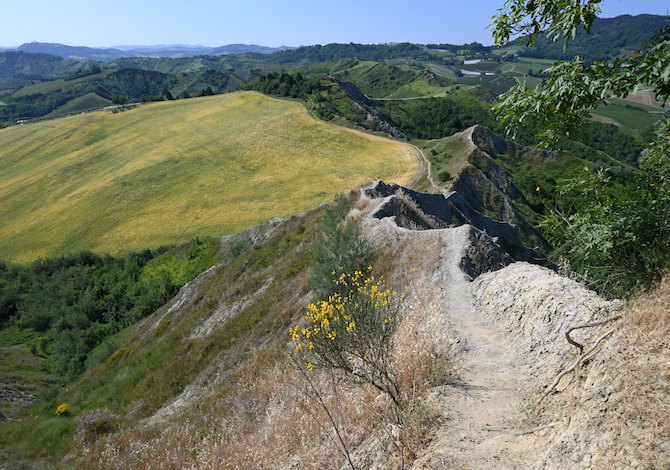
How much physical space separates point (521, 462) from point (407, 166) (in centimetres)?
7477

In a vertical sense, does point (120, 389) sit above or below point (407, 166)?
below

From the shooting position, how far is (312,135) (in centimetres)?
10269

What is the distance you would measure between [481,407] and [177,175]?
99.1 m

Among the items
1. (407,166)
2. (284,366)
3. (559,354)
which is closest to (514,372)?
(559,354)

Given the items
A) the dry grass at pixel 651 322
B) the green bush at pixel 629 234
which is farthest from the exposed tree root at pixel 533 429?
the green bush at pixel 629 234

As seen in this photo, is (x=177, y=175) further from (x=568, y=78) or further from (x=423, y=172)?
(x=568, y=78)

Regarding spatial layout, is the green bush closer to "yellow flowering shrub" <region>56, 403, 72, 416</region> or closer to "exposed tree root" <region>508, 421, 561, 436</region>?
"exposed tree root" <region>508, 421, 561, 436</region>

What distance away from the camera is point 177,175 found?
3807 inches

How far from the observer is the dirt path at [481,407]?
670 centimetres

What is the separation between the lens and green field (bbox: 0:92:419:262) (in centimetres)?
7881

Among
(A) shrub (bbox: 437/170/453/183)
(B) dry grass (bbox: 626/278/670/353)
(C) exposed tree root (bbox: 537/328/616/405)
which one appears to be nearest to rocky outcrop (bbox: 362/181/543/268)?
(C) exposed tree root (bbox: 537/328/616/405)

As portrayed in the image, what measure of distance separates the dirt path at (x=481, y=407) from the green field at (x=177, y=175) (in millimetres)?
61539

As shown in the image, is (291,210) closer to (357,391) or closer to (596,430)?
(357,391)

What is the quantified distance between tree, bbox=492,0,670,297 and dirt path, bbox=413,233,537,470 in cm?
312
